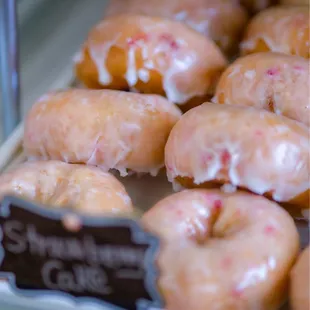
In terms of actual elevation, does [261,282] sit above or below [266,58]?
below

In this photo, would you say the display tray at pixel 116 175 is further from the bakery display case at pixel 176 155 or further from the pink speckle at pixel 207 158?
the pink speckle at pixel 207 158

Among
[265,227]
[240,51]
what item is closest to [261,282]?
[265,227]

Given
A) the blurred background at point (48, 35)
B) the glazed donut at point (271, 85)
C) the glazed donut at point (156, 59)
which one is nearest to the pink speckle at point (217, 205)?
the glazed donut at point (271, 85)

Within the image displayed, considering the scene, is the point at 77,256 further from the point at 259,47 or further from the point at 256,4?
the point at 256,4

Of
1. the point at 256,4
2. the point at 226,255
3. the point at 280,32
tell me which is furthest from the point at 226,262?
the point at 256,4

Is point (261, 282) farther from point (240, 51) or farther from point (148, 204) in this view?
point (240, 51)
